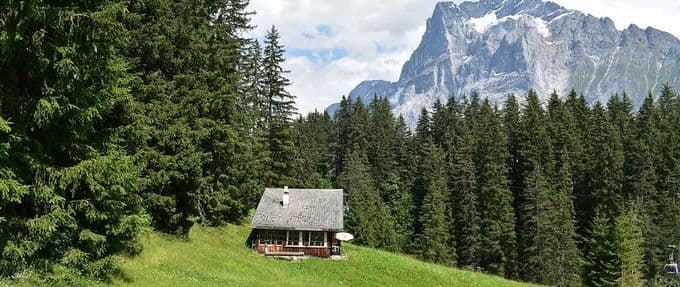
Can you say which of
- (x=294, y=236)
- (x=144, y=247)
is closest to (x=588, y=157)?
(x=294, y=236)

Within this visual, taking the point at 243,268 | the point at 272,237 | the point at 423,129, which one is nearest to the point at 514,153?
the point at 423,129

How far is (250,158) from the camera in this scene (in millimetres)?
45469

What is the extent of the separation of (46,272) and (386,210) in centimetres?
6715

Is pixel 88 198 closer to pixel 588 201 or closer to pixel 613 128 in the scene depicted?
pixel 588 201

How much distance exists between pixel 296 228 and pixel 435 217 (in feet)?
113

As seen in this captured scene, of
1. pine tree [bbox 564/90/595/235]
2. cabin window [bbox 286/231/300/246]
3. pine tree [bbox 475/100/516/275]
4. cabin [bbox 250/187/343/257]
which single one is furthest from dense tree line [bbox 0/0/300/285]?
pine tree [bbox 564/90/595/235]

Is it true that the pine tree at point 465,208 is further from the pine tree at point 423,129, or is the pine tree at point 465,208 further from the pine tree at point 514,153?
the pine tree at point 423,129

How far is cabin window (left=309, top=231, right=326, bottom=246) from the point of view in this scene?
41222mm

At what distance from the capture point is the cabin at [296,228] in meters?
40.8

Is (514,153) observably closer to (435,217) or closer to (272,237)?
(435,217)

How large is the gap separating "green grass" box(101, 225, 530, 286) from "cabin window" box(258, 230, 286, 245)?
1677mm

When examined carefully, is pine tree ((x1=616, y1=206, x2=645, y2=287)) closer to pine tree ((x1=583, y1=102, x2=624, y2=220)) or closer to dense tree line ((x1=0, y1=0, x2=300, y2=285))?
pine tree ((x1=583, y1=102, x2=624, y2=220))

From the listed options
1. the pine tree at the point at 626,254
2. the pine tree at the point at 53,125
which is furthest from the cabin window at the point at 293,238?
the pine tree at the point at 626,254

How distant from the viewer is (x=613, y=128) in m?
75.9
